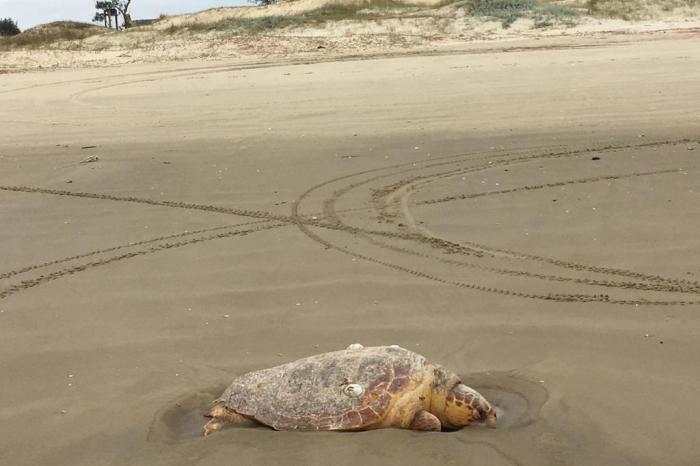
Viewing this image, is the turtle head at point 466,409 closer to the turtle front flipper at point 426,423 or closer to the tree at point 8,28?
the turtle front flipper at point 426,423

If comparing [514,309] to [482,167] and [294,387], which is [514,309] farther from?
[482,167]

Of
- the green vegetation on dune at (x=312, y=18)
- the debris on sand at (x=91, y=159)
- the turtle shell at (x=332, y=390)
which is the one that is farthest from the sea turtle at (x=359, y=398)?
the green vegetation on dune at (x=312, y=18)

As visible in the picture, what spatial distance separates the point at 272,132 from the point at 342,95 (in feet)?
10.2

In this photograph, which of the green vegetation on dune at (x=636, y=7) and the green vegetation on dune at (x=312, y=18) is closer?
the green vegetation on dune at (x=636, y=7)

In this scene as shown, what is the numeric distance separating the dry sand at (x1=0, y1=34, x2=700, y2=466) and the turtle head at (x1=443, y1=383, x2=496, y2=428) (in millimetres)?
115

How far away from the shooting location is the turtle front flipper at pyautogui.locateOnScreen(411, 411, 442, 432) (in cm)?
354

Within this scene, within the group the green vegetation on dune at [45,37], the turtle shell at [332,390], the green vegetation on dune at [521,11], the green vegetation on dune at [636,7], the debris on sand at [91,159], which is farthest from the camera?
the green vegetation on dune at [45,37]

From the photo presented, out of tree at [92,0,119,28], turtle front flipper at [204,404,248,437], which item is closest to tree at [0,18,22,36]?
tree at [92,0,119,28]

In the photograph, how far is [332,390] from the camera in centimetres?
355

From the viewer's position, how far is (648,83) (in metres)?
12.7

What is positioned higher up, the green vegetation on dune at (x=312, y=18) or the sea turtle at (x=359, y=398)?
the green vegetation on dune at (x=312, y=18)

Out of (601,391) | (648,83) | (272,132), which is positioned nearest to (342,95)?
(272,132)

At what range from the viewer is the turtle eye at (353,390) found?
138 inches

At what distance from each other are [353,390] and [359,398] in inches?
1.7
